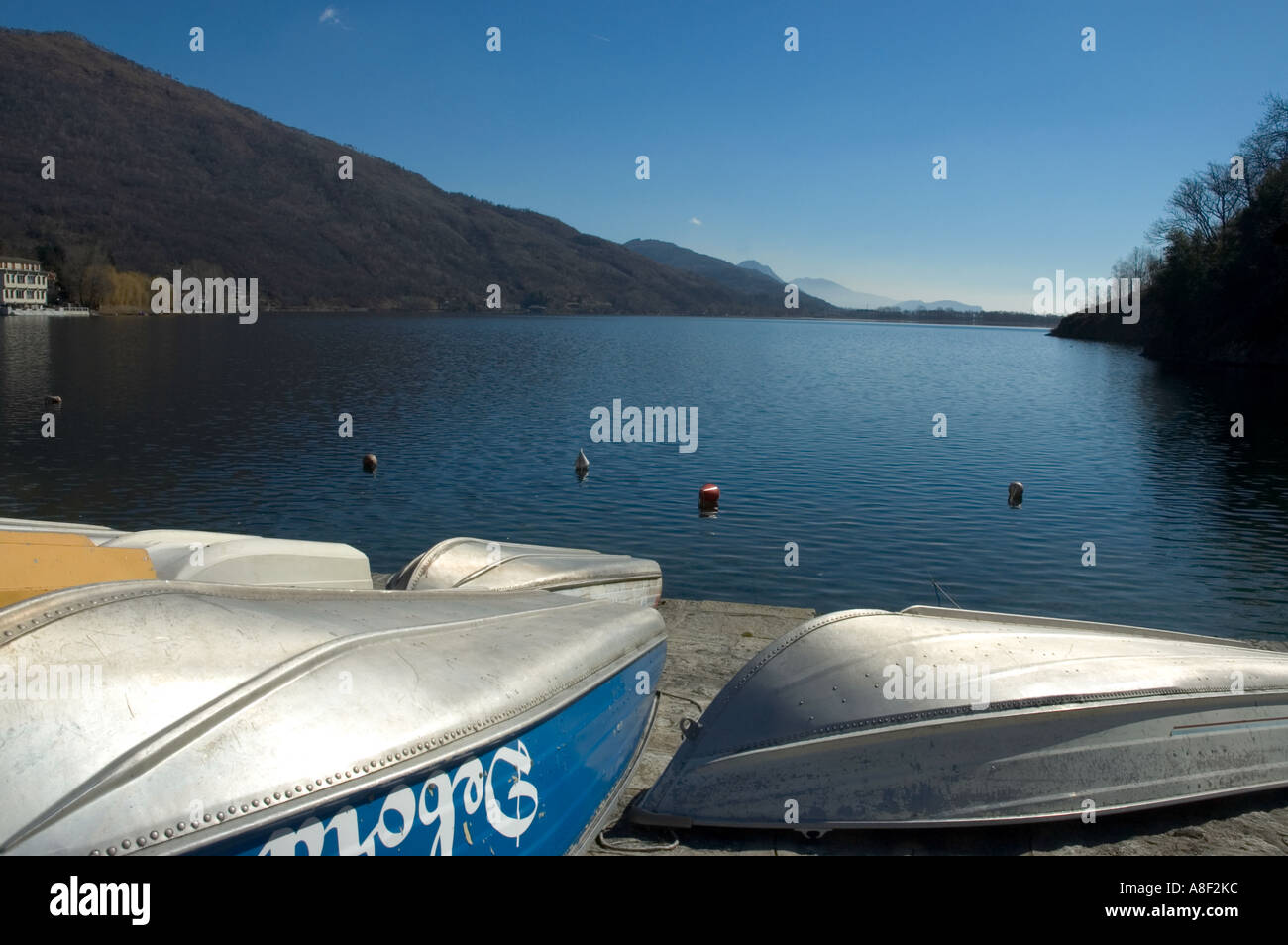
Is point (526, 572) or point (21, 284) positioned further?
point (21, 284)

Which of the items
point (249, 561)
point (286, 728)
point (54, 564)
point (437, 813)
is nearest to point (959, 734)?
point (437, 813)

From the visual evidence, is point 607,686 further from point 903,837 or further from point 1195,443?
point 1195,443

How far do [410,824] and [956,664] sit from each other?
3143 mm

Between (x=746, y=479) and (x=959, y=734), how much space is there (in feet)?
64.6

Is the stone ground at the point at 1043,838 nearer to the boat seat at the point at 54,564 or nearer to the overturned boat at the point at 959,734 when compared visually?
the overturned boat at the point at 959,734

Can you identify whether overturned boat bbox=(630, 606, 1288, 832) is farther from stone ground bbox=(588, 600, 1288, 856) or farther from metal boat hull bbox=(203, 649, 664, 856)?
metal boat hull bbox=(203, 649, 664, 856)

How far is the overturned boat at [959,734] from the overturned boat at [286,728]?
85cm

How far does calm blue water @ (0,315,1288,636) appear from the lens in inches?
656

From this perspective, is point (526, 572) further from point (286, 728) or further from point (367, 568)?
point (286, 728)

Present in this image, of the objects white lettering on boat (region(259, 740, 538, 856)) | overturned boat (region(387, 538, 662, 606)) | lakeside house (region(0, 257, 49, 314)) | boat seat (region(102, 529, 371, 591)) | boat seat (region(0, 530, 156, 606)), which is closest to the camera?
white lettering on boat (region(259, 740, 538, 856))

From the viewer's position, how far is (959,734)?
17.1 feet

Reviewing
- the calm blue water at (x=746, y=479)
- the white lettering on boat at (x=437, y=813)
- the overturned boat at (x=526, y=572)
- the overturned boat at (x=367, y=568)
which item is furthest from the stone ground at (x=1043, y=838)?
the calm blue water at (x=746, y=479)

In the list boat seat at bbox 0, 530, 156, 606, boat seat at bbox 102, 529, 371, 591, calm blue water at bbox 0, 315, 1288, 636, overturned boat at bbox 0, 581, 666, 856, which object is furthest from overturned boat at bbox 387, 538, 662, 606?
calm blue water at bbox 0, 315, 1288, 636

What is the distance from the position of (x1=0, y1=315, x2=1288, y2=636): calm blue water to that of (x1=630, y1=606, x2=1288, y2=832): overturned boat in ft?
28.6
